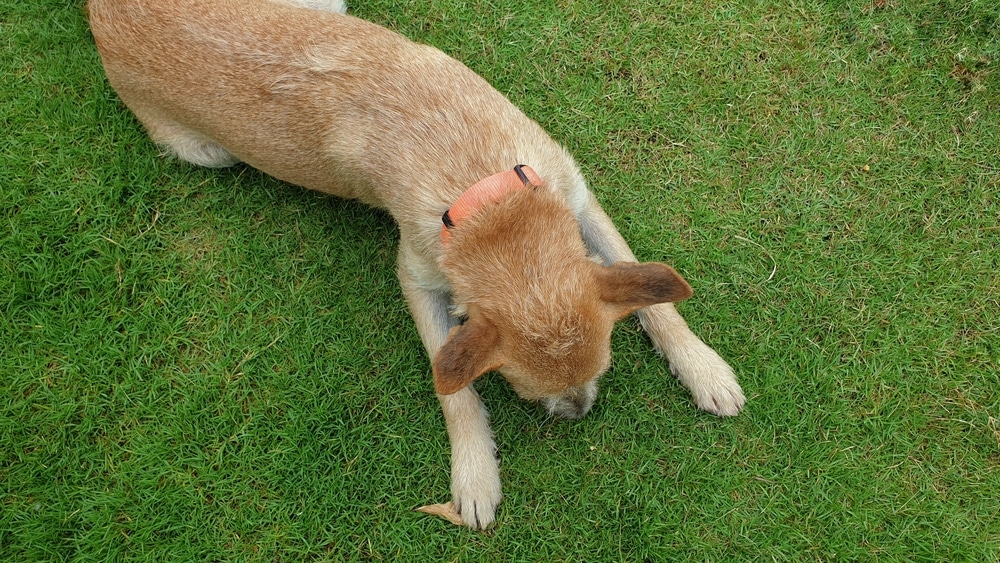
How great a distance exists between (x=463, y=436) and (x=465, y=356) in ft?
4.84

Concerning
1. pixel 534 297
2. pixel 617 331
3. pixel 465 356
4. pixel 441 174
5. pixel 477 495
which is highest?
pixel 441 174

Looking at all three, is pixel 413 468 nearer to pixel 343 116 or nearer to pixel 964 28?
pixel 343 116

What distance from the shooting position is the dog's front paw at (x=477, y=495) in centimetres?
421

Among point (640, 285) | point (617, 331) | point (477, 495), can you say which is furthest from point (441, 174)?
point (477, 495)

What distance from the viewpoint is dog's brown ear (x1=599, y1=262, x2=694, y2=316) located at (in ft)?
9.82

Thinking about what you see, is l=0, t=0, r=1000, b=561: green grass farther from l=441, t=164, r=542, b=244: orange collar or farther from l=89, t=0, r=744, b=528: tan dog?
l=441, t=164, r=542, b=244: orange collar

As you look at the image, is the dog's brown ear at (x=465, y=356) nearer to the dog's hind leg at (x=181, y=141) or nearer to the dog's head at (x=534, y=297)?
the dog's head at (x=534, y=297)

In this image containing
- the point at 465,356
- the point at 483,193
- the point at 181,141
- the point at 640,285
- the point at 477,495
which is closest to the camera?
the point at 465,356

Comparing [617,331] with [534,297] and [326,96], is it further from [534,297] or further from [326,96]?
[326,96]

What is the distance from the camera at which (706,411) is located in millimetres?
4324

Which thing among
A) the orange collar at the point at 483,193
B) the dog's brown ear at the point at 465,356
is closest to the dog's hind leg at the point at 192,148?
the orange collar at the point at 483,193

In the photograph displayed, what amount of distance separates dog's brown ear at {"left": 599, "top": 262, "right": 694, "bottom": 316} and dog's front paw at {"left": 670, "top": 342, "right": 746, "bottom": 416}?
1.28 m

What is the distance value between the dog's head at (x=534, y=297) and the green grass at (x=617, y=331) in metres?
1.27

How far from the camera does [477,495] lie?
4.21 m
